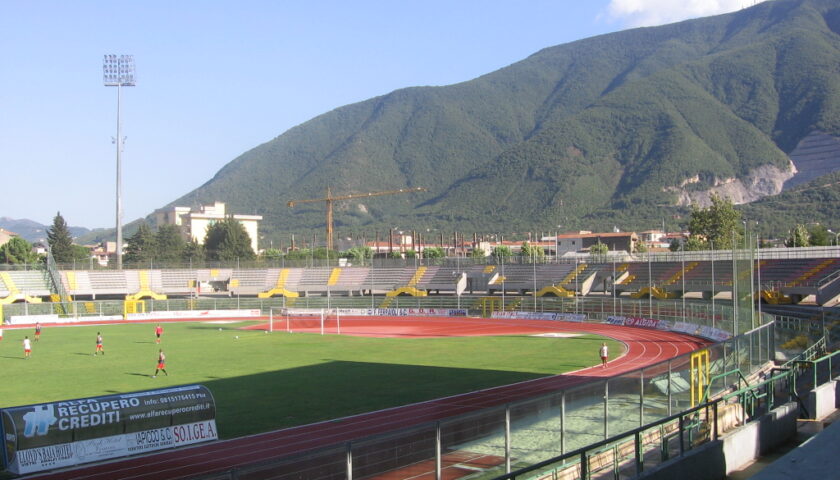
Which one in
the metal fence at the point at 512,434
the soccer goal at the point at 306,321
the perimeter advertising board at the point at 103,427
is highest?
the metal fence at the point at 512,434

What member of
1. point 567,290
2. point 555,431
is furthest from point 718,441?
point 567,290

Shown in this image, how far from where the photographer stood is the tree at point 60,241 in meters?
121

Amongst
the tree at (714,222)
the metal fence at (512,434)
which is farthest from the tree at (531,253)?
the metal fence at (512,434)

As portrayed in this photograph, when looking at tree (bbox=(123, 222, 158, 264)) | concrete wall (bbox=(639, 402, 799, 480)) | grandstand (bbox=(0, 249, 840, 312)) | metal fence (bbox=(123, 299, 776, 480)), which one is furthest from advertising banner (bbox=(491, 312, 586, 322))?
tree (bbox=(123, 222, 158, 264))

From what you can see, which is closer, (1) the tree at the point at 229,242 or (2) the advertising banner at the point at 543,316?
(2) the advertising banner at the point at 543,316

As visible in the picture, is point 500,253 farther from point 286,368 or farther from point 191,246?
point 191,246

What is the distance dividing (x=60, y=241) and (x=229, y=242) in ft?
90.3

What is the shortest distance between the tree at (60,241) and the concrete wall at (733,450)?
409ft

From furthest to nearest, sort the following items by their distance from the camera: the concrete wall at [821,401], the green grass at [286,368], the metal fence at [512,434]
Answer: the green grass at [286,368] < the concrete wall at [821,401] < the metal fence at [512,434]

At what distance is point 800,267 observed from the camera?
63.0 meters

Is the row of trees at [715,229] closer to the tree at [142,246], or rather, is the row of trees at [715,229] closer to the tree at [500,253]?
the tree at [500,253]

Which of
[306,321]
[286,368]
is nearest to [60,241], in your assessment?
[306,321]

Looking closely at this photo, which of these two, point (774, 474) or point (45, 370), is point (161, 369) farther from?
point (774, 474)

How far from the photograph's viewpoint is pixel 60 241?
123000 millimetres
